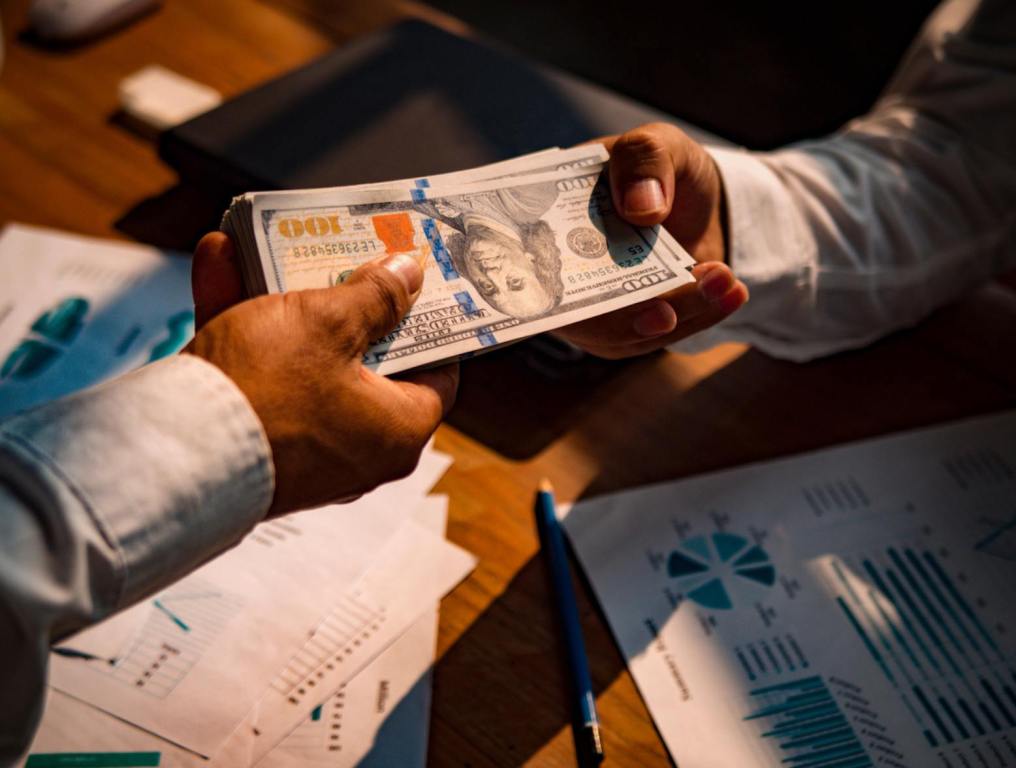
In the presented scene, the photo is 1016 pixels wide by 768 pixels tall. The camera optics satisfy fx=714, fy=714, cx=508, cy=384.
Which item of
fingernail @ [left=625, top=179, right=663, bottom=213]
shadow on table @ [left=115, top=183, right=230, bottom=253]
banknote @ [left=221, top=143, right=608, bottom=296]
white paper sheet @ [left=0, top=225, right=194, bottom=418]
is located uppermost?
shadow on table @ [left=115, top=183, right=230, bottom=253]

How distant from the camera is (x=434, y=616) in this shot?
614 millimetres

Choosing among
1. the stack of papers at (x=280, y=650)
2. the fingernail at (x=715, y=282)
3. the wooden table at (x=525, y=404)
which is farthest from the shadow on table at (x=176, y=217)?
the fingernail at (x=715, y=282)

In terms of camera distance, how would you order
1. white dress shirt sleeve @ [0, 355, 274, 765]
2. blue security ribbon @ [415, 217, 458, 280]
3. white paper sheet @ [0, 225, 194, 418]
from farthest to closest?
white paper sheet @ [0, 225, 194, 418], blue security ribbon @ [415, 217, 458, 280], white dress shirt sleeve @ [0, 355, 274, 765]

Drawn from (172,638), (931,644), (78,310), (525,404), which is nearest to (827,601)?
(931,644)

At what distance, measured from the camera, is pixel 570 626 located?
1.98 ft

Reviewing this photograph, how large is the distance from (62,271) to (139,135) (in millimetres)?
287

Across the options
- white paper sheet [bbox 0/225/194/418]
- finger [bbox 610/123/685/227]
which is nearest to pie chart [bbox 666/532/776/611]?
finger [bbox 610/123/685/227]

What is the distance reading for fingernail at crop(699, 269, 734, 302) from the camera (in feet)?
2.16

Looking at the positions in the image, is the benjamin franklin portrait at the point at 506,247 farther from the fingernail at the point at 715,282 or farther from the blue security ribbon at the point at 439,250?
the fingernail at the point at 715,282

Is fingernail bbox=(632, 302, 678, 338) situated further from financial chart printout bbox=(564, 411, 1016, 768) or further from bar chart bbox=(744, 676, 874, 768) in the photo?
bar chart bbox=(744, 676, 874, 768)

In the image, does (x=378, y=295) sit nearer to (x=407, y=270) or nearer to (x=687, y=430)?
(x=407, y=270)

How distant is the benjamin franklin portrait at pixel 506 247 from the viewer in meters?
0.61

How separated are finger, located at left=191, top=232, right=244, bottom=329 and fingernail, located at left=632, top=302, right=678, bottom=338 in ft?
1.15

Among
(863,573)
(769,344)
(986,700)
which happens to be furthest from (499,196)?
(986,700)
